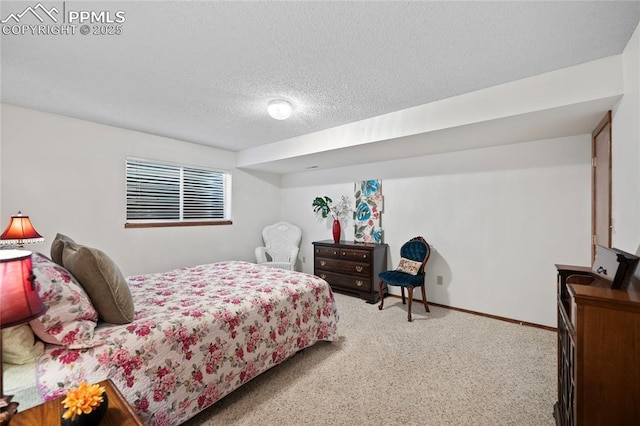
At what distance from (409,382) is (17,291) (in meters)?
2.28

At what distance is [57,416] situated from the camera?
943 millimetres

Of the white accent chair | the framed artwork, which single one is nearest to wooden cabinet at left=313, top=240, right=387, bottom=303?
the framed artwork

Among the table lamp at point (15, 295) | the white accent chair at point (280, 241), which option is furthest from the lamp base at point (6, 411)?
the white accent chair at point (280, 241)

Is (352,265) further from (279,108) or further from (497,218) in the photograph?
(279,108)

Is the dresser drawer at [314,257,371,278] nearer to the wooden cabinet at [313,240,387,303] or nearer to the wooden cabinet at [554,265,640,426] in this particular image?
the wooden cabinet at [313,240,387,303]

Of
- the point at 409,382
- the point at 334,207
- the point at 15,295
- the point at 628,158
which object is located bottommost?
the point at 409,382

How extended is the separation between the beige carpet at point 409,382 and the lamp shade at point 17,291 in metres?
1.23

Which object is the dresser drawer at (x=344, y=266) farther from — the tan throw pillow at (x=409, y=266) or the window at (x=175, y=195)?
the window at (x=175, y=195)

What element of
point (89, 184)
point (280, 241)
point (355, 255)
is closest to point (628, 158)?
point (355, 255)

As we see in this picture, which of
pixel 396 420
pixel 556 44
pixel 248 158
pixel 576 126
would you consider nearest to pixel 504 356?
pixel 396 420

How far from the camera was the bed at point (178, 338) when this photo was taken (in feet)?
4.30

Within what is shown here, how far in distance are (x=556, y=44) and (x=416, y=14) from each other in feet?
3.35

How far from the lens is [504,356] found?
2410 mm

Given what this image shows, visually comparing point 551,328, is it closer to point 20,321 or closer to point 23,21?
point 20,321
